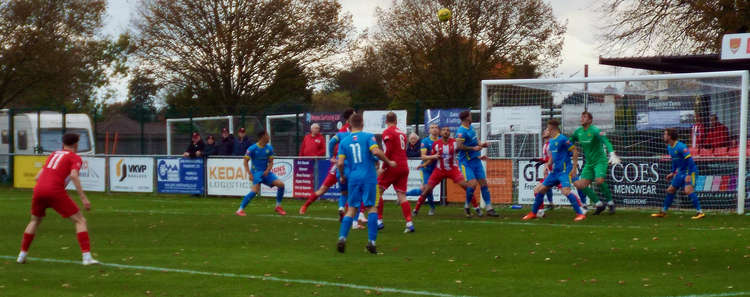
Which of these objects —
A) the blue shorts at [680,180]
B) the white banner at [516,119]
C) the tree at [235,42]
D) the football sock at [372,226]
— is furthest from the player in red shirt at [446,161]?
the tree at [235,42]

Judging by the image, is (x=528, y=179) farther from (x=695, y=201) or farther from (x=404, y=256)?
(x=404, y=256)

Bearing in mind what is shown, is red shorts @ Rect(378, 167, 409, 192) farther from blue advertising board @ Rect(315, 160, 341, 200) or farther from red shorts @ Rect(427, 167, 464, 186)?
blue advertising board @ Rect(315, 160, 341, 200)

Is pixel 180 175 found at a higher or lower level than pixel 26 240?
higher

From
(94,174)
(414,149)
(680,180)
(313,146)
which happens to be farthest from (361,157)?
(94,174)

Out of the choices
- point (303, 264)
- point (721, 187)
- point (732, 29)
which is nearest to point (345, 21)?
point (732, 29)

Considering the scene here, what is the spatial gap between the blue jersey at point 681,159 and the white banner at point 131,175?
52.0 feet

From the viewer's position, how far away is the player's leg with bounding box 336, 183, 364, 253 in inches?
474

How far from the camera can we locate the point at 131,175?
2828cm

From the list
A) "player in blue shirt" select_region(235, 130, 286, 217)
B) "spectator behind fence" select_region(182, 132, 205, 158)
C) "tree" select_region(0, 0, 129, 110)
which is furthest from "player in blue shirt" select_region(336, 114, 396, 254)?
"tree" select_region(0, 0, 129, 110)

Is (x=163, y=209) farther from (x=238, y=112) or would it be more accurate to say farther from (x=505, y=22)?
(x=505, y=22)

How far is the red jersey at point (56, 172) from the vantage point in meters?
11.0

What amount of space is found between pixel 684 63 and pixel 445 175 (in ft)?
23.0

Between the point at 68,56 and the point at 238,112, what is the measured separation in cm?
1756

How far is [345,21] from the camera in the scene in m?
47.9
